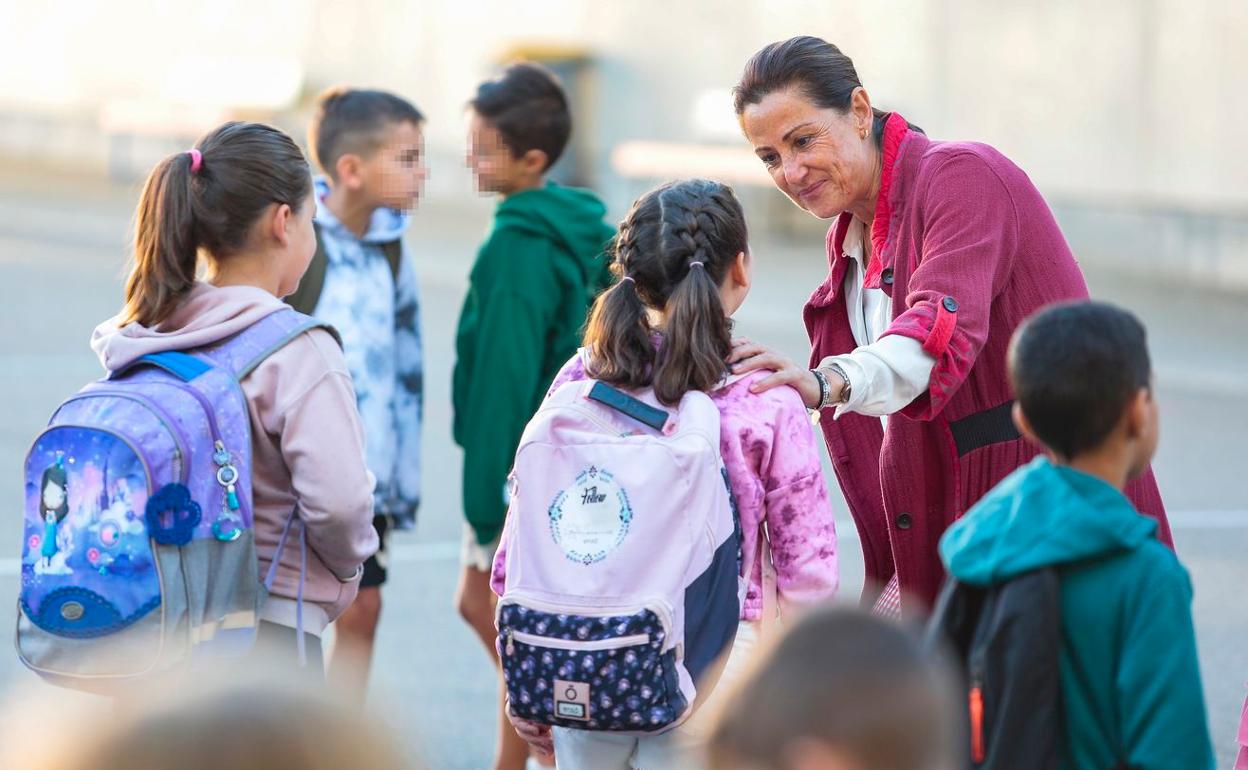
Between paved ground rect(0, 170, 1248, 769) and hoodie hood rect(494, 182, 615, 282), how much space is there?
1.47 m

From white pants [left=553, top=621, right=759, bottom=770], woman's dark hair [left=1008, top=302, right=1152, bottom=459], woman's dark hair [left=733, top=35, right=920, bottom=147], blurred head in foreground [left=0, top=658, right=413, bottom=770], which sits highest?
woman's dark hair [left=733, top=35, right=920, bottom=147]

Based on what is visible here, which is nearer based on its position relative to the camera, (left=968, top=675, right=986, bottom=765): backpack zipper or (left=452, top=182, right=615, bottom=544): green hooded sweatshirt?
(left=968, top=675, right=986, bottom=765): backpack zipper

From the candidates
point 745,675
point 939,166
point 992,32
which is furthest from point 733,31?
point 745,675

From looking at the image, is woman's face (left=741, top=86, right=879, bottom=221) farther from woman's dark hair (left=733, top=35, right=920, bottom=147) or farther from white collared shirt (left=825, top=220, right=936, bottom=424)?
white collared shirt (left=825, top=220, right=936, bottom=424)

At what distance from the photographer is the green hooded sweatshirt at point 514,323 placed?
473 centimetres

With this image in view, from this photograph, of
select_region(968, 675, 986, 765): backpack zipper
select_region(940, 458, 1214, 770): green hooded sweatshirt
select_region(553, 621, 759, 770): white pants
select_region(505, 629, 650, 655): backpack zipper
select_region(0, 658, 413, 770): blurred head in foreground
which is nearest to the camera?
select_region(0, 658, 413, 770): blurred head in foreground

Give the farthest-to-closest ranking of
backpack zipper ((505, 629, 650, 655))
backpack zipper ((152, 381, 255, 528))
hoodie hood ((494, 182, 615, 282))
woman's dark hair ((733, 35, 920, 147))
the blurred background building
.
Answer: the blurred background building, hoodie hood ((494, 182, 615, 282)), woman's dark hair ((733, 35, 920, 147)), backpack zipper ((152, 381, 255, 528)), backpack zipper ((505, 629, 650, 655))

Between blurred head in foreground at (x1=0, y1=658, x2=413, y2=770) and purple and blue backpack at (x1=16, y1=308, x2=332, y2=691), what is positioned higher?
blurred head in foreground at (x1=0, y1=658, x2=413, y2=770)

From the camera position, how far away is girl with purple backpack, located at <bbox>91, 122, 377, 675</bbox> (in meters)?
3.31

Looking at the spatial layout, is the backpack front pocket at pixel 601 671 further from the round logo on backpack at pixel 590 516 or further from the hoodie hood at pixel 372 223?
the hoodie hood at pixel 372 223

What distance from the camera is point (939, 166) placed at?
3.32 m

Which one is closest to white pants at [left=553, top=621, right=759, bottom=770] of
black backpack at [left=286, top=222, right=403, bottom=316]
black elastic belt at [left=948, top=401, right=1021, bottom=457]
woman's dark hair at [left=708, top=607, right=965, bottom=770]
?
black elastic belt at [left=948, top=401, right=1021, bottom=457]

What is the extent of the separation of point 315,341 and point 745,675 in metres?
1.83

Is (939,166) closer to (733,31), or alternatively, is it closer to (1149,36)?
(1149,36)
